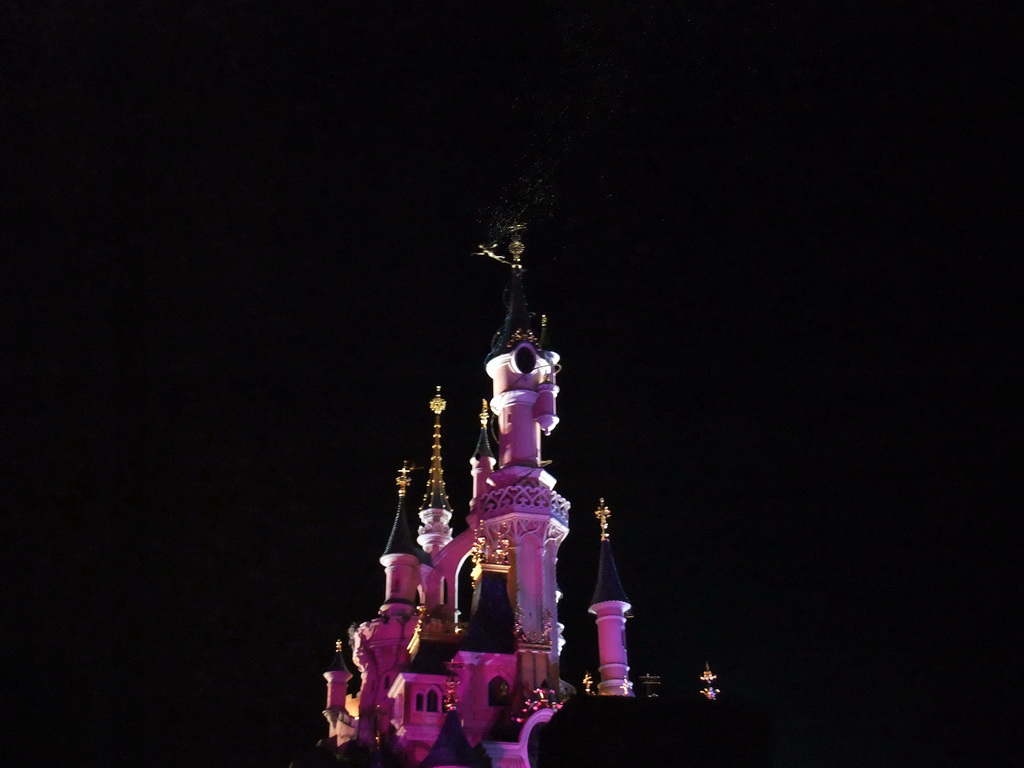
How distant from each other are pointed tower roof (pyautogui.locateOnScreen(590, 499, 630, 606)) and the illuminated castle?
4 centimetres

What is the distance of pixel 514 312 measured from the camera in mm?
32750

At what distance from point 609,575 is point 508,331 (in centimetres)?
819

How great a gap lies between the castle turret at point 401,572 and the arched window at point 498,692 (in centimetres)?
477

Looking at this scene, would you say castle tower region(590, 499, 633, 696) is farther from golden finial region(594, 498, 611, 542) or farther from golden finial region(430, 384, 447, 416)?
golden finial region(430, 384, 447, 416)

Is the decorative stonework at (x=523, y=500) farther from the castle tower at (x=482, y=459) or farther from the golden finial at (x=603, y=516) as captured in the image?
the castle tower at (x=482, y=459)

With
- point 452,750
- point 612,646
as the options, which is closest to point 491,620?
point 612,646

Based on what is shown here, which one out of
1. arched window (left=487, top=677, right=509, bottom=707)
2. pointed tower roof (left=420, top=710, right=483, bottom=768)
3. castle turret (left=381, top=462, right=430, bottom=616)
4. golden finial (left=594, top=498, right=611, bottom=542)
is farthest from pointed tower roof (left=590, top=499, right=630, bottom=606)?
pointed tower roof (left=420, top=710, right=483, bottom=768)

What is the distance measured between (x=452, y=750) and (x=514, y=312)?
1467 centimetres

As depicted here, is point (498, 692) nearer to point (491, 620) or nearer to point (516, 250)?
point (491, 620)

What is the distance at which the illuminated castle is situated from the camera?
25.0 m

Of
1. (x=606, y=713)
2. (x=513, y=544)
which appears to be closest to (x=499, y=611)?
(x=513, y=544)

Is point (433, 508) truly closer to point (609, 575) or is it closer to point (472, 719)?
point (609, 575)

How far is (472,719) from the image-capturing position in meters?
25.3

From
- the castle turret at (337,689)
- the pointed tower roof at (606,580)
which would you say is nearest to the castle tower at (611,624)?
the pointed tower roof at (606,580)
